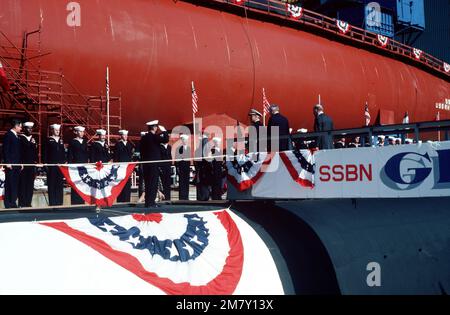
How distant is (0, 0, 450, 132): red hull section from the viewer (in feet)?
50.4

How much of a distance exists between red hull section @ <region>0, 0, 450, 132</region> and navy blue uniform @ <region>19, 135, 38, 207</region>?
16.2 feet

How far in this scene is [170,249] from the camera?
6.51 metres

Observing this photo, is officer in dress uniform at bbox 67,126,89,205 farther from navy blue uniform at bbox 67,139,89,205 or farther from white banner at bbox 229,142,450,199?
white banner at bbox 229,142,450,199

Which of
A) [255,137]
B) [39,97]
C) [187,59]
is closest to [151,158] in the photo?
[255,137]

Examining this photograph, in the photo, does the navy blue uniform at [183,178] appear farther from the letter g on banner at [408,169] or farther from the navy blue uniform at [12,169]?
the letter g on banner at [408,169]

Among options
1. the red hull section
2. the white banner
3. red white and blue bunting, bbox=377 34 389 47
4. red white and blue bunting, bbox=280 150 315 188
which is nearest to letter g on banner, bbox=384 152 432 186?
the white banner

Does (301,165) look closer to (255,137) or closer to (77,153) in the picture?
(255,137)

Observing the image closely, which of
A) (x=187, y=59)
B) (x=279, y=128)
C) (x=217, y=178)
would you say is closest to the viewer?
(x=279, y=128)

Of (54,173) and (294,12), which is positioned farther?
(294,12)

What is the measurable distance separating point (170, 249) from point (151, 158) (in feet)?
14.5

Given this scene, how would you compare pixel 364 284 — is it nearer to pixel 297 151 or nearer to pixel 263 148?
pixel 297 151

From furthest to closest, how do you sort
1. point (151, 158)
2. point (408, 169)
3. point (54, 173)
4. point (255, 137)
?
point (54, 173) < point (151, 158) < point (255, 137) < point (408, 169)

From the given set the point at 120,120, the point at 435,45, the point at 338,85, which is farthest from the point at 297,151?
the point at 435,45

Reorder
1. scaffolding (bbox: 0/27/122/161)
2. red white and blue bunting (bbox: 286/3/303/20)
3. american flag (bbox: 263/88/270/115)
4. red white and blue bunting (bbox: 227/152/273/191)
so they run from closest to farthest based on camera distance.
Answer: red white and blue bunting (bbox: 227/152/273/191) < scaffolding (bbox: 0/27/122/161) < american flag (bbox: 263/88/270/115) < red white and blue bunting (bbox: 286/3/303/20)
